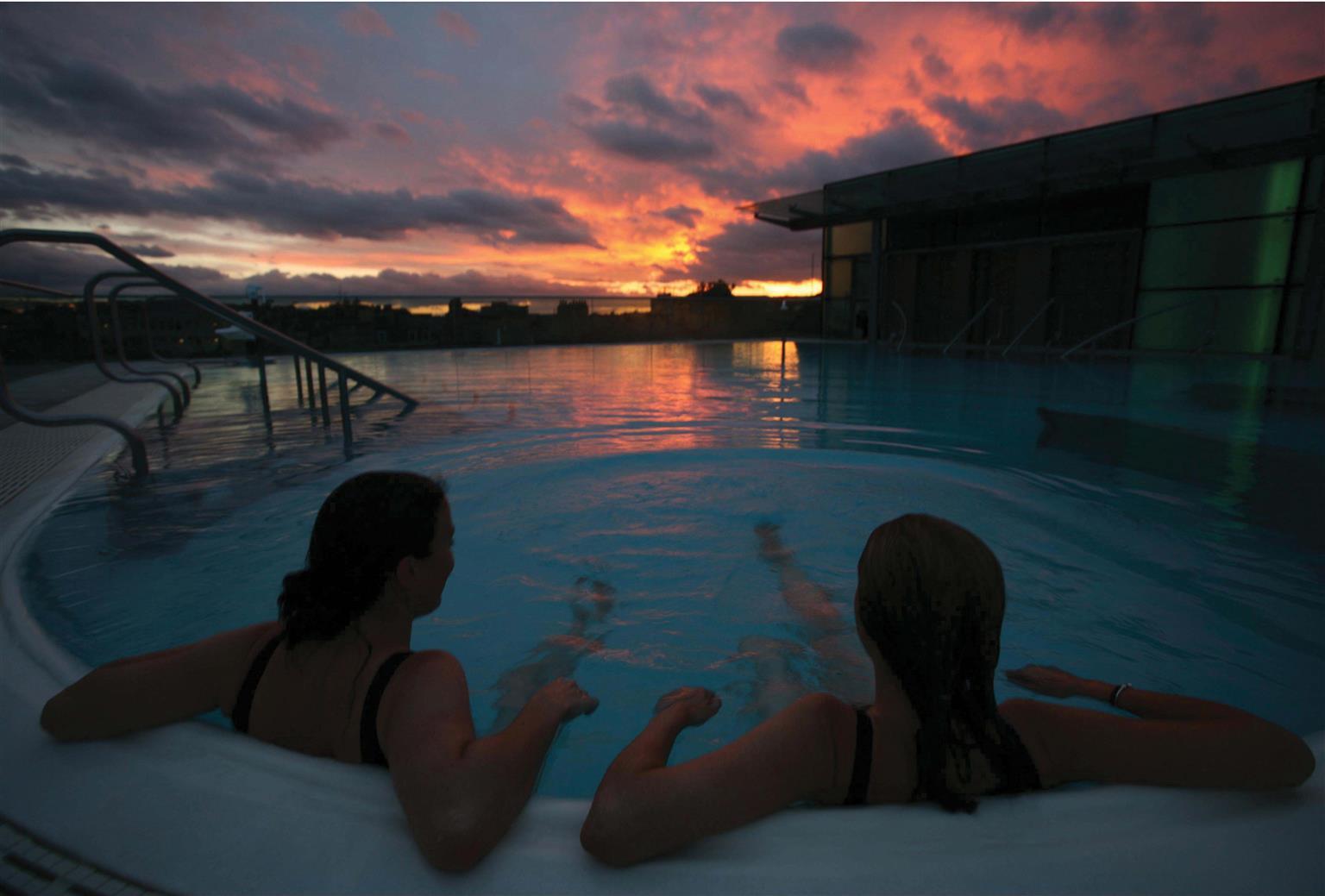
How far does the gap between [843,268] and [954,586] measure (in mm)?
23113

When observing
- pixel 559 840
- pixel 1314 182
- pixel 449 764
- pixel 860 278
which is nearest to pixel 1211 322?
pixel 1314 182

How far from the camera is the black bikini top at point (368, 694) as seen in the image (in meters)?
1.28

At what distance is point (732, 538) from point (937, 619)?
9.46ft

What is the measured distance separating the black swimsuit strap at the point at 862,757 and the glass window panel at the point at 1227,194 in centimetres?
1676

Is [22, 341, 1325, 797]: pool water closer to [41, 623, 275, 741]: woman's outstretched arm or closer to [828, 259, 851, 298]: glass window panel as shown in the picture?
[41, 623, 275, 741]: woman's outstretched arm

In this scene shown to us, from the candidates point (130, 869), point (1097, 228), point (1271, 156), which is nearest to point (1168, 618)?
point (130, 869)

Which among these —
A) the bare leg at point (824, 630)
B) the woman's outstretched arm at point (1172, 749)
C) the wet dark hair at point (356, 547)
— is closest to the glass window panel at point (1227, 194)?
the bare leg at point (824, 630)

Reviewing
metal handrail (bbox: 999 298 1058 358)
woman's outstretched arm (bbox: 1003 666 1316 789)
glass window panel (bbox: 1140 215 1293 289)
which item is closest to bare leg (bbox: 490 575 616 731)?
woman's outstretched arm (bbox: 1003 666 1316 789)

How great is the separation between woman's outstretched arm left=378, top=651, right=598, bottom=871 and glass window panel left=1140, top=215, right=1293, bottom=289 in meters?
17.8

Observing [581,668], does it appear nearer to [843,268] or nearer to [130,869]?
[130,869]

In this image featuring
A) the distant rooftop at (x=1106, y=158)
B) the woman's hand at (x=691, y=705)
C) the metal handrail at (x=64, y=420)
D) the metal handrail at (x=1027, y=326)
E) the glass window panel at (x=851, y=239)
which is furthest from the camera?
the glass window panel at (x=851, y=239)

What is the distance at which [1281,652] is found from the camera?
2.40 meters

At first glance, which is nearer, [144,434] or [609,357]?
[144,434]

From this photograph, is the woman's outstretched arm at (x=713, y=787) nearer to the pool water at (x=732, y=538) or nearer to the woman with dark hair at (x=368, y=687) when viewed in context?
the woman with dark hair at (x=368, y=687)
